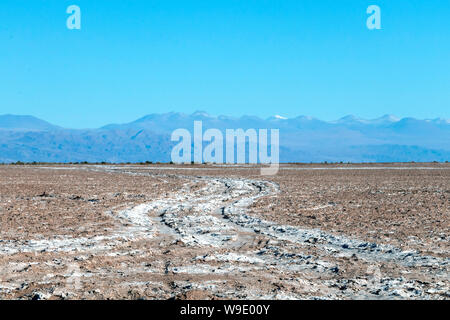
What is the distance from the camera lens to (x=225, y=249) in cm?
1038

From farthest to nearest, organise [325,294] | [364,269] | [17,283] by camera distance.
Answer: [364,269] → [17,283] → [325,294]

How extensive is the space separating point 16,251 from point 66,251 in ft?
2.83

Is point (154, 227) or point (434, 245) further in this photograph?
point (154, 227)

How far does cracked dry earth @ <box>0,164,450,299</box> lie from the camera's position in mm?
7457

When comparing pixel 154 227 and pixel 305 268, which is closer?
pixel 305 268

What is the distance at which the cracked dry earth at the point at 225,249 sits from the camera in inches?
294

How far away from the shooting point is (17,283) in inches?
303

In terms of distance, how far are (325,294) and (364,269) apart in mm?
1701
